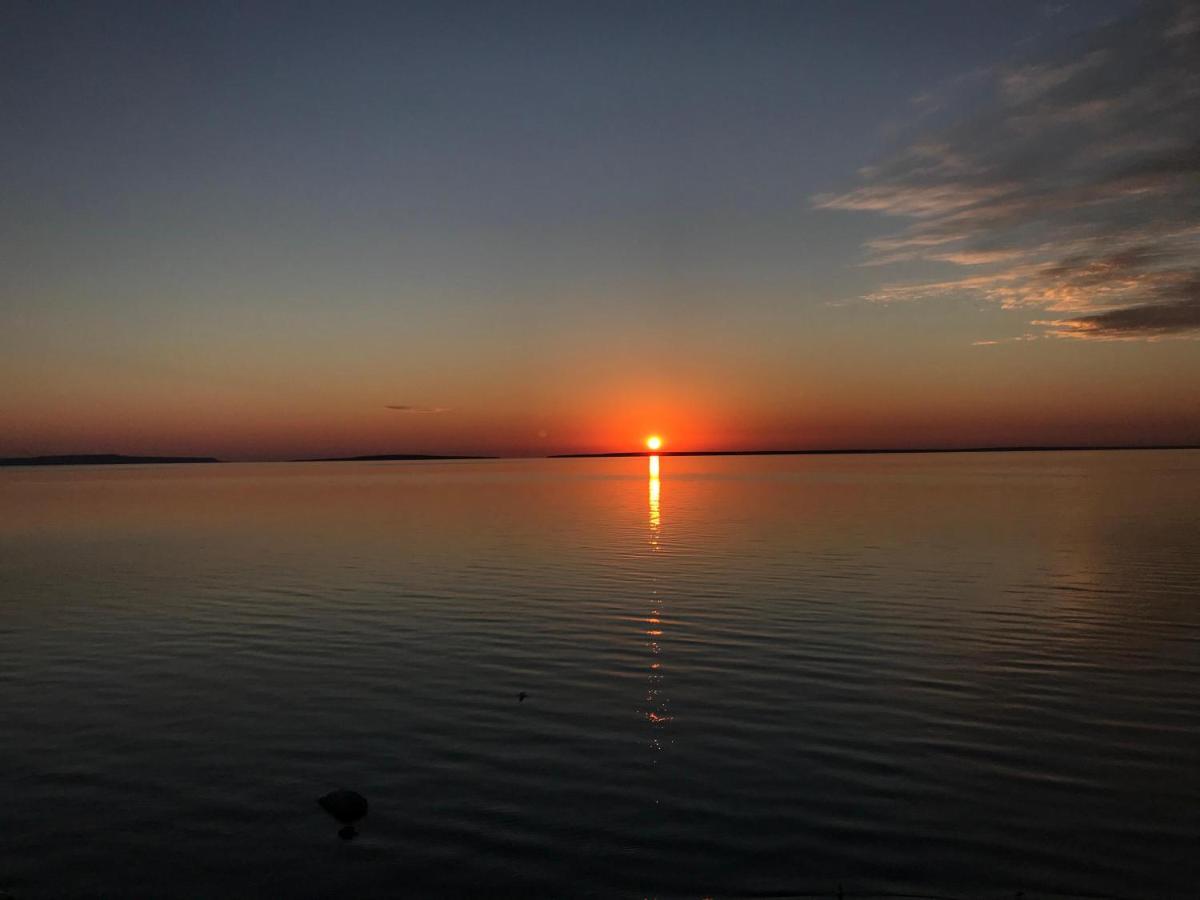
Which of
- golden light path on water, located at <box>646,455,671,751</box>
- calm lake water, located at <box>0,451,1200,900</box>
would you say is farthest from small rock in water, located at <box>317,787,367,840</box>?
golden light path on water, located at <box>646,455,671,751</box>

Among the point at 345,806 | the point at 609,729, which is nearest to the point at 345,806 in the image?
the point at 345,806

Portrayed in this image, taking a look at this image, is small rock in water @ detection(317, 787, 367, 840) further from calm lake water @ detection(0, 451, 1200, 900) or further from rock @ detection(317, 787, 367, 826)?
calm lake water @ detection(0, 451, 1200, 900)

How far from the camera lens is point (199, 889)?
37.9 feet

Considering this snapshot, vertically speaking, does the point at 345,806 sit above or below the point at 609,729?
Result: above

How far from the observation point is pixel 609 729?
699 inches

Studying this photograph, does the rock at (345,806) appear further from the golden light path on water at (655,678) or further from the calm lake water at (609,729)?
the golden light path on water at (655,678)

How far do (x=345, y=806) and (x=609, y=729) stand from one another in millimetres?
6008

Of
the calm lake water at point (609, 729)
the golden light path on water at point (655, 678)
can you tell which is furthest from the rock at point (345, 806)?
the golden light path on water at point (655, 678)

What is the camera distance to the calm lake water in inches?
471

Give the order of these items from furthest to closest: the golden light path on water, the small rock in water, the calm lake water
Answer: the golden light path on water, the small rock in water, the calm lake water

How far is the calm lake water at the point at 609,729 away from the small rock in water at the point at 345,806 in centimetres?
25

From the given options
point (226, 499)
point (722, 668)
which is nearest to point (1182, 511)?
point (722, 668)

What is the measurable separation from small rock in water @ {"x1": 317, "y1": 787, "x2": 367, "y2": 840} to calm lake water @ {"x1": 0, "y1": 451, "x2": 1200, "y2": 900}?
0.25 m

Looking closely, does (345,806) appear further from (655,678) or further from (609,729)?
(655,678)
